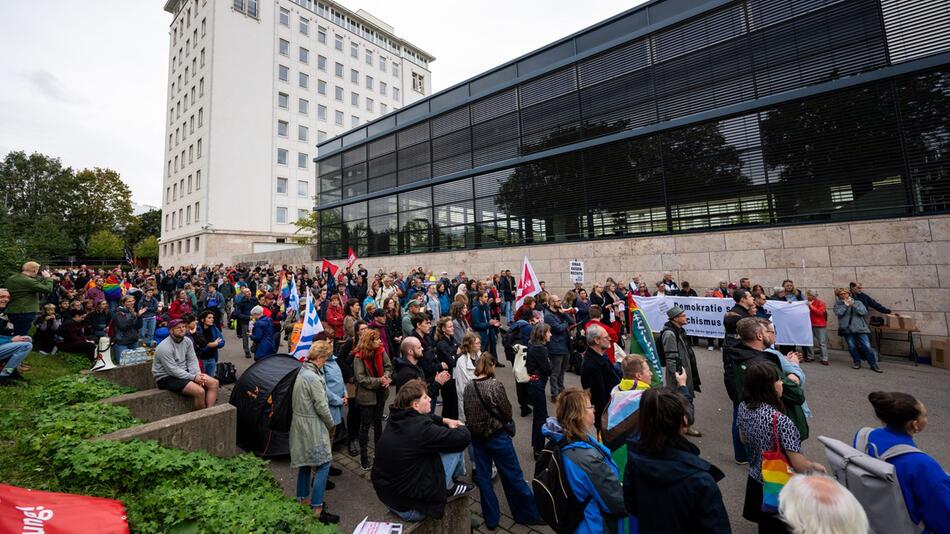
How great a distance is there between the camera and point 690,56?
14.6 metres

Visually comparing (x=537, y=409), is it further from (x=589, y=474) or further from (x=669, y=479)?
(x=669, y=479)

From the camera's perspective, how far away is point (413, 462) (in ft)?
11.0

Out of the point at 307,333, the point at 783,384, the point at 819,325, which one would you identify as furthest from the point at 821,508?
the point at 819,325

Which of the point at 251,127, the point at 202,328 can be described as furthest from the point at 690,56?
the point at 251,127

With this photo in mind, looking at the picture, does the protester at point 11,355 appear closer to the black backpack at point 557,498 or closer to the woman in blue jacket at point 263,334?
the woman in blue jacket at point 263,334

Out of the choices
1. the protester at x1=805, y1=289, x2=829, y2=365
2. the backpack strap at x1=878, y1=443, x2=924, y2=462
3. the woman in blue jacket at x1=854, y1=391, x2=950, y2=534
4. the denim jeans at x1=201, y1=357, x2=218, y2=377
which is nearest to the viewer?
the woman in blue jacket at x1=854, y1=391, x2=950, y2=534

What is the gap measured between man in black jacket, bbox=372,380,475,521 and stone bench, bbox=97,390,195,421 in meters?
4.90

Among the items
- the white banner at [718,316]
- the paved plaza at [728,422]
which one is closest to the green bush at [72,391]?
the paved plaza at [728,422]

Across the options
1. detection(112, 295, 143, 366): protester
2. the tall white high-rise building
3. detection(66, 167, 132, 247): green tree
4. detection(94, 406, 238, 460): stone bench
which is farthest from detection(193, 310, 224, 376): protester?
detection(66, 167, 132, 247): green tree

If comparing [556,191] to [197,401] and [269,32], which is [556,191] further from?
[269,32]

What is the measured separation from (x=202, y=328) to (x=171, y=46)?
62683mm

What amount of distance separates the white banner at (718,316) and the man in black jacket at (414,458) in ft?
26.0

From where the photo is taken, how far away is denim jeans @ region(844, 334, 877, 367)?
29.1 ft

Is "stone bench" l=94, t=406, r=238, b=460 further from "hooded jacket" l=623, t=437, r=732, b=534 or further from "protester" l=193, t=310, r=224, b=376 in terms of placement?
"hooded jacket" l=623, t=437, r=732, b=534
